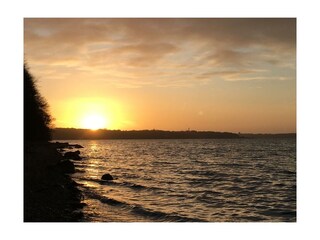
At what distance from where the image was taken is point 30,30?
38.3ft

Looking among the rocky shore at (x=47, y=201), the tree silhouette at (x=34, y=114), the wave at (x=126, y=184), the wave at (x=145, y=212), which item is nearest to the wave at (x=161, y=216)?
the wave at (x=145, y=212)

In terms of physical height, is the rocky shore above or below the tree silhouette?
below

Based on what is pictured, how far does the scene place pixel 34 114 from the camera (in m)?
24.6

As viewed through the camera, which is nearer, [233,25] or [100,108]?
[233,25]

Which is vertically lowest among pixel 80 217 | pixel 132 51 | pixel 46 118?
pixel 80 217

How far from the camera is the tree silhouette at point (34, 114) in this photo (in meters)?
18.4

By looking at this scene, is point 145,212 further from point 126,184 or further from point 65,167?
point 65,167

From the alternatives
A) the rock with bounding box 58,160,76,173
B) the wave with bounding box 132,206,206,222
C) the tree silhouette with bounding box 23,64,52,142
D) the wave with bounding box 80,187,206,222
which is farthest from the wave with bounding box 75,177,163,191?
the wave with bounding box 132,206,206,222

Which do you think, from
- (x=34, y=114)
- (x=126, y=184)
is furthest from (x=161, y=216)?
(x=34, y=114)

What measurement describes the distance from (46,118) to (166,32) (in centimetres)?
2152

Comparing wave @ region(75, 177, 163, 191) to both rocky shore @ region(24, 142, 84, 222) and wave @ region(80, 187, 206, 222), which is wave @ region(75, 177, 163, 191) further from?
rocky shore @ region(24, 142, 84, 222)

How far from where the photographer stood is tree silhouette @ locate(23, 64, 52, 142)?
1839 centimetres
